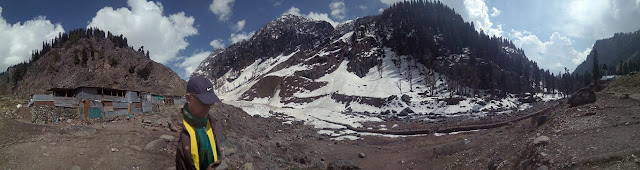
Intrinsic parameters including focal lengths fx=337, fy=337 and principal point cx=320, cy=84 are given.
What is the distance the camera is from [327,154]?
31.0 m

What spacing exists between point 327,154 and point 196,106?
2899cm

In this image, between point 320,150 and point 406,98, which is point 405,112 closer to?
point 406,98

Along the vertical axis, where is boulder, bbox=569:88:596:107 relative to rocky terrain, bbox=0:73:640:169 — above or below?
above

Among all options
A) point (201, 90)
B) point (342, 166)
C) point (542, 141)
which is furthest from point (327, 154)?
point (201, 90)

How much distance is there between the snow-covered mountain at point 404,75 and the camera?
79.2 m

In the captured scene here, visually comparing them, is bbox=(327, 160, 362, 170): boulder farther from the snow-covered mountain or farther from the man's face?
the snow-covered mountain

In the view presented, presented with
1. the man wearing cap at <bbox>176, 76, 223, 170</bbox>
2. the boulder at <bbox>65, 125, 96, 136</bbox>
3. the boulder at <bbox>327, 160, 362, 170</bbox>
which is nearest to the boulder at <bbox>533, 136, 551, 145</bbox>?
the boulder at <bbox>327, 160, 362, 170</bbox>

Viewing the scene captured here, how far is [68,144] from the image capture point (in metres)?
17.2

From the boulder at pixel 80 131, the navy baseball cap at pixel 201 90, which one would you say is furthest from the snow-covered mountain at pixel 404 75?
the navy baseball cap at pixel 201 90

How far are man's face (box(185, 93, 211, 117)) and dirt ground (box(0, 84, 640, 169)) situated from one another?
4.77m

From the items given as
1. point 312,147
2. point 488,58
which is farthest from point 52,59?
point 488,58

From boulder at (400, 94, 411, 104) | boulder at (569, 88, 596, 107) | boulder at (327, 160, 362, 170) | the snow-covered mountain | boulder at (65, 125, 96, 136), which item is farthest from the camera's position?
boulder at (400, 94, 411, 104)

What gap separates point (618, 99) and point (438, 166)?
1053 cm

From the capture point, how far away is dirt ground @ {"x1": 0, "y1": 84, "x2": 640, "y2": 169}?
1191 centimetres
